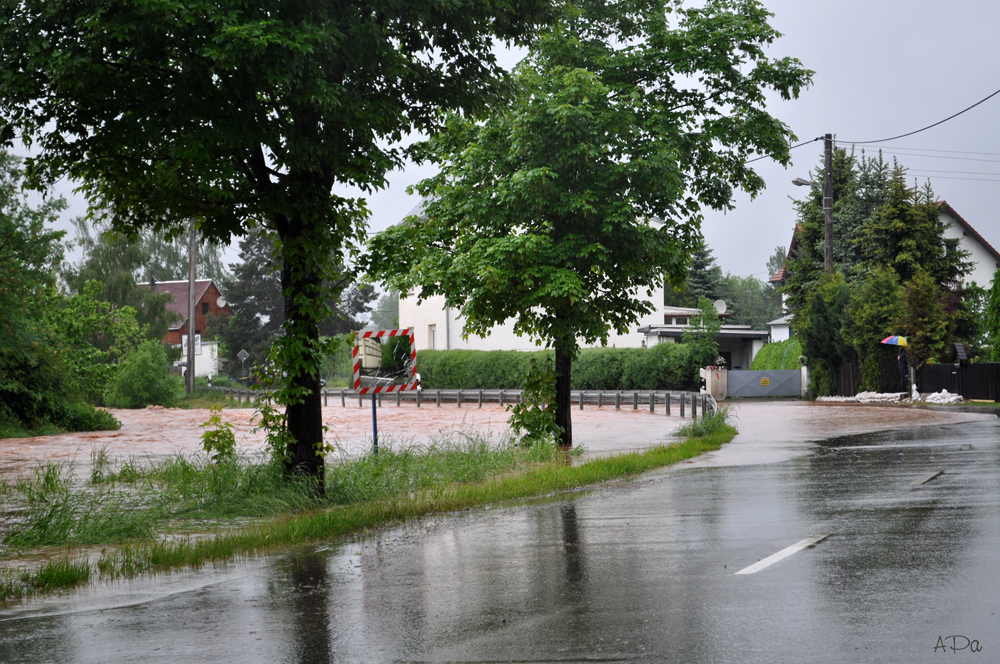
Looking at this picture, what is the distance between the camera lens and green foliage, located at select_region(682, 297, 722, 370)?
42.4m

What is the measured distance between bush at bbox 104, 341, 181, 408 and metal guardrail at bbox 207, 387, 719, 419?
13.7ft

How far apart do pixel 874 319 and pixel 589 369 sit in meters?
13.7

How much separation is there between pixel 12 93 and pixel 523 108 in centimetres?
938

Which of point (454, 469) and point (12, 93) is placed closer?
point (12, 93)

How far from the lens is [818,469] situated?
14.1 metres

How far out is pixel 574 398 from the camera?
132ft

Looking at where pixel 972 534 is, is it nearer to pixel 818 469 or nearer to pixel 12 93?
pixel 818 469

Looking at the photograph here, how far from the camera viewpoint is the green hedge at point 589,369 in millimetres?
43312

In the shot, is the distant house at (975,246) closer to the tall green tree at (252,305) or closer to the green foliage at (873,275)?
the green foliage at (873,275)

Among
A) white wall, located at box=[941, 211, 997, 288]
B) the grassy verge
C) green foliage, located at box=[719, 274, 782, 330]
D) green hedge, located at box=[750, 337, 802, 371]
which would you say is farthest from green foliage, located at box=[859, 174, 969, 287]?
green foliage, located at box=[719, 274, 782, 330]

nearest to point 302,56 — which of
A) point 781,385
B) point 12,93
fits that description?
point 12,93

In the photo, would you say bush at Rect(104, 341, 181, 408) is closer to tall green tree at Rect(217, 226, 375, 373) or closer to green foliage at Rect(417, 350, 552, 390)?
green foliage at Rect(417, 350, 552, 390)

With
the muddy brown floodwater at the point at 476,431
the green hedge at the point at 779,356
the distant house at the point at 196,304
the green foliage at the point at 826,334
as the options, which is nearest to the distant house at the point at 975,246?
the green hedge at the point at 779,356

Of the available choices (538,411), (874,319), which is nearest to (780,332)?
(874,319)
